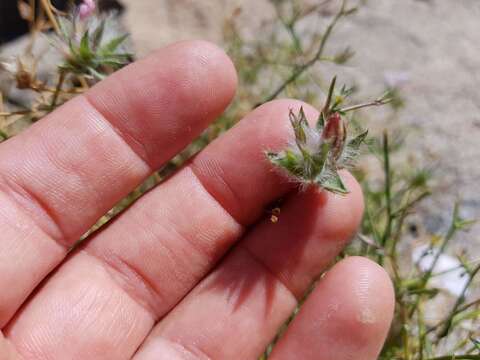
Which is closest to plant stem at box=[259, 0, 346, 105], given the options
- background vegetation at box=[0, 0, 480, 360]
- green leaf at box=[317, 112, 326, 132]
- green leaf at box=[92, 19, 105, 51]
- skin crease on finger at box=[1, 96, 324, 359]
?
background vegetation at box=[0, 0, 480, 360]

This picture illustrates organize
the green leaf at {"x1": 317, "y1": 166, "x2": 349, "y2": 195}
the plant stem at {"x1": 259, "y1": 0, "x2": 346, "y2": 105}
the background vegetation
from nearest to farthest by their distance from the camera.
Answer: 1. the green leaf at {"x1": 317, "y1": 166, "x2": 349, "y2": 195}
2. the background vegetation
3. the plant stem at {"x1": 259, "y1": 0, "x2": 346, "y2": 105}

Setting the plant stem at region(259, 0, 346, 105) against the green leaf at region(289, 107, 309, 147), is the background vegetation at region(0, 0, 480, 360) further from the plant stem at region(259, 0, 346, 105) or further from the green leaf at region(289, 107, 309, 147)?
the green leaf at region(289, 107, 309, 147)

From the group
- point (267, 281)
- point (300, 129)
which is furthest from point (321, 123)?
point (267, 281)

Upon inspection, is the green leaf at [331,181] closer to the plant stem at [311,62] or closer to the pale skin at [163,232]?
the pale skin at [163,232]

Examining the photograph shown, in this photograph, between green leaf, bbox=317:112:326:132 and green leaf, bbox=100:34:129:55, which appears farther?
green leaf, bbox=100:34:129:55

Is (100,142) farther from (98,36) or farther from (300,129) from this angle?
(300,129)

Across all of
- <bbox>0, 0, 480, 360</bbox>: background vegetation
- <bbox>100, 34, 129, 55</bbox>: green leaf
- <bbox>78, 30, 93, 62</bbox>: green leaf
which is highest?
<bbox>78, 30, 93, 62</bbox>: green leaf

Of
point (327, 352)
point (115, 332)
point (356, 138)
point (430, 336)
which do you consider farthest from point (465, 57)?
point (115, 332)

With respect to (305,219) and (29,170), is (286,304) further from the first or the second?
(29,170)

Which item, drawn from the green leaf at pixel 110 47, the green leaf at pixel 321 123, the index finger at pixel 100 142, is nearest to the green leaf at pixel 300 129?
the green leaf at pixel 321 123
